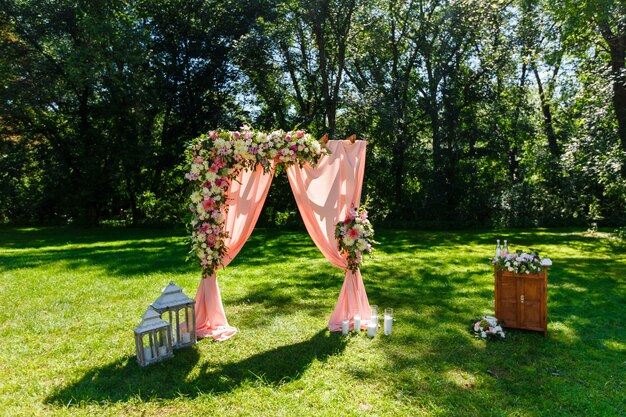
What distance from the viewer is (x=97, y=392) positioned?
4262mm

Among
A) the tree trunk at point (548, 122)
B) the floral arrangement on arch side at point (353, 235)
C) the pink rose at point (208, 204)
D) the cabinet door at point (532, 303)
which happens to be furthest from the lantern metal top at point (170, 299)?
the tree trunk at point (548, 122)

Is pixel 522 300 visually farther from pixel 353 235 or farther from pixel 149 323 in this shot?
pixel 149 323

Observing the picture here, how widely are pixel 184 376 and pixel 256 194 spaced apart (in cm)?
268

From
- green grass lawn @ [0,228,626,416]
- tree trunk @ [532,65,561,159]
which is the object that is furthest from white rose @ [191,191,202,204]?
tree trunk @ [532,65,561,159]

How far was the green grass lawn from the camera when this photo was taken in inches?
160

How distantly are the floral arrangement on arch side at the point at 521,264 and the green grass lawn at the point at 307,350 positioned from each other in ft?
2.95

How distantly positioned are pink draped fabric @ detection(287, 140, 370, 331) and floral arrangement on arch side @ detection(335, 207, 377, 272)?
13 cm

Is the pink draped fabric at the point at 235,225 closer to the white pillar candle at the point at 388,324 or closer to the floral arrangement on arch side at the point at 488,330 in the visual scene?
the white pillar candle at the point at 388,324

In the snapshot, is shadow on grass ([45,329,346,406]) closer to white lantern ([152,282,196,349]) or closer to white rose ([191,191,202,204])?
white lantern ([152,282,196,349])

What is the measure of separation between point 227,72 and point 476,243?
14.4m

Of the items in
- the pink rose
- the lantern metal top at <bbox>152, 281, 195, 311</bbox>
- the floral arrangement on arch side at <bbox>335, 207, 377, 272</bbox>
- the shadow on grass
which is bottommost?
the shadow on grass

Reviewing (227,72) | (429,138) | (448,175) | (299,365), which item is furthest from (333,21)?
(299,365)

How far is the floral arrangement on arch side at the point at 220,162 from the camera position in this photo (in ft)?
18.4

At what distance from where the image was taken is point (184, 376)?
461 centimetres
